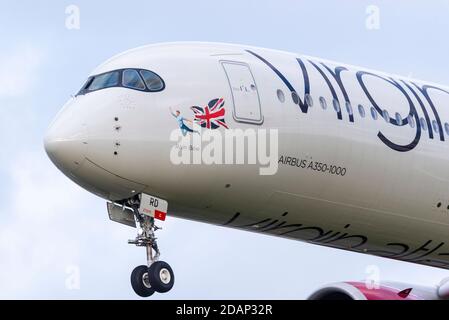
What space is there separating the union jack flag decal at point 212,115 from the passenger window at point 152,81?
2.73ft

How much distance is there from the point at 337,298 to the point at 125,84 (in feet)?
19.5

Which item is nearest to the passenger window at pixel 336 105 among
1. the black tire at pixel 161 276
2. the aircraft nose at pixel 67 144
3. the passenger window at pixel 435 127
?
the passenger window at pixel 435 127

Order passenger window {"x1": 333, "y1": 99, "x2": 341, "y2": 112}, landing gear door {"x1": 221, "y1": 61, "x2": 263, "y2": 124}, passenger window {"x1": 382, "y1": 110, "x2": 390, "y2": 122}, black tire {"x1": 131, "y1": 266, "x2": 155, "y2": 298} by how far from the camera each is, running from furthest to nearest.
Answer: passenger window {"x1": 382, "y1": 110, "x2": 390, "y2": 122}
passenger window {"x1": 333, "y1": 99, "x2": 341, "y2": 112}
landing gear door {"x1": 221, "y1": 61, "x2": 263, "y2": 124}
black tire {"x1": 131, "y1": 266, "x2": 155, "y2": 298}

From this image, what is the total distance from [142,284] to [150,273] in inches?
11.8

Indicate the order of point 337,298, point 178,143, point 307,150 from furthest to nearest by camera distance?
point 307,150, point 178,143, point 337,298

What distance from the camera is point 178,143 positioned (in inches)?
837

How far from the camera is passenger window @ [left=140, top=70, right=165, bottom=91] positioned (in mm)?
21812

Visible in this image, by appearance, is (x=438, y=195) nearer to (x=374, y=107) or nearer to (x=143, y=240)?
(x=374, y=107)

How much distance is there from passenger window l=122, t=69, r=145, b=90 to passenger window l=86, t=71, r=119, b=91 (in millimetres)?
182

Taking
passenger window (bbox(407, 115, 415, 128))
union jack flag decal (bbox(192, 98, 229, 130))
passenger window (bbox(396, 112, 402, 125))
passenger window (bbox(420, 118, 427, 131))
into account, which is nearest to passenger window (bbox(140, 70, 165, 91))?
union jack flag decal (bbox(192, 98, 229, 130))

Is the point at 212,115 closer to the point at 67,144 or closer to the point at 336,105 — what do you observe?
the point at 67,144

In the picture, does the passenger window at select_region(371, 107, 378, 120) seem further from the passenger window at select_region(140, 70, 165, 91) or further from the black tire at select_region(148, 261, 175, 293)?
the black tire at select_region(148, 261, 175, 293)
